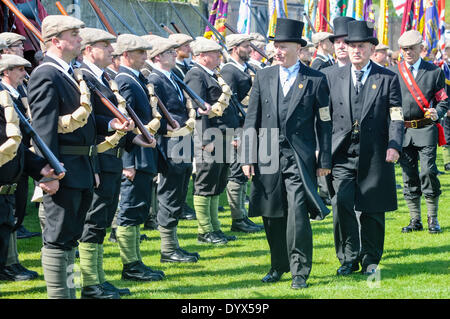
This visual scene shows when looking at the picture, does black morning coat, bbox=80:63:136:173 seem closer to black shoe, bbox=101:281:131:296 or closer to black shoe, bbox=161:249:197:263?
black shoe, bbox=101:281:131:296

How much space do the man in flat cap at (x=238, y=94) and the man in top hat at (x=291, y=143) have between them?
3.06 metres

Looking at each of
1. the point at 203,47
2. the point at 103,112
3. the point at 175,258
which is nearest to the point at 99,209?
the point at 103,112

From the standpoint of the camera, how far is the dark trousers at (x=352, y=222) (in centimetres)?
798

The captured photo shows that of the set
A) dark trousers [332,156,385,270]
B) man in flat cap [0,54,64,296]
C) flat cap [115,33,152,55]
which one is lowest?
dark trousers [332,156,385,270]

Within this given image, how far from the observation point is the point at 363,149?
7.91 m

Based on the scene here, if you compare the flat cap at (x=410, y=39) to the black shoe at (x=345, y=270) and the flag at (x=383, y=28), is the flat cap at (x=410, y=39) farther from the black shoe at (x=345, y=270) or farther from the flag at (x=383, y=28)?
the flag at (x=383, y=28)

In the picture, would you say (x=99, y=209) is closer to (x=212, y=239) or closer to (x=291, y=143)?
(x=291, y=143)

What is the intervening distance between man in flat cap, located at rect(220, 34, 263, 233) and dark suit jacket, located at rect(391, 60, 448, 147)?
227 cm

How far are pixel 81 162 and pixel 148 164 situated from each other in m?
1.67

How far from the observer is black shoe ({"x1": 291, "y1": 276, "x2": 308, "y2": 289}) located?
23.7ft

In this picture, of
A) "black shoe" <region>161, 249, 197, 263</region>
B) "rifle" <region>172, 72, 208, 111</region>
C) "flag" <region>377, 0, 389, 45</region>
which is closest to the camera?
"black shoe" <region>161, 249, 197, 263</region>

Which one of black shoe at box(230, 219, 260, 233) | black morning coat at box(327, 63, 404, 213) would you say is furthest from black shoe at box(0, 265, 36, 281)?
black shoe at box(230, 219, 260, 233)

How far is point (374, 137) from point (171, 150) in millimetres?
2300

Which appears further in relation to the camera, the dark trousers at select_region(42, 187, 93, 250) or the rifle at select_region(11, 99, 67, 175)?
the dark trousers at select_region(42, 187, 93, 250)
